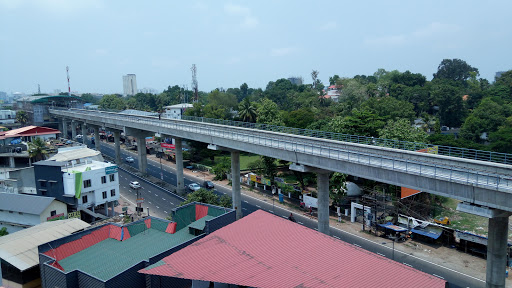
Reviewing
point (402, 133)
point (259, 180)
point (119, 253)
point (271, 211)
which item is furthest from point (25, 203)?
point (402, 133)

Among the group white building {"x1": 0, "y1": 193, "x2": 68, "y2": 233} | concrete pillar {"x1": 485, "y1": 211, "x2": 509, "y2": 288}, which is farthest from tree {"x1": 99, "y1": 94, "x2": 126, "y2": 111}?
concrete pillar {"x1": 485, "y1": 211, "x2": 509, "y2": 288}

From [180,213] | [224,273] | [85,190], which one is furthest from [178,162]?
[224,273]

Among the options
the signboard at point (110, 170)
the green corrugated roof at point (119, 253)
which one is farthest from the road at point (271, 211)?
the green corrugated roof at point (119, 253)

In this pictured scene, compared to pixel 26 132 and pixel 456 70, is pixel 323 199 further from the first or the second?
pixel 456 70

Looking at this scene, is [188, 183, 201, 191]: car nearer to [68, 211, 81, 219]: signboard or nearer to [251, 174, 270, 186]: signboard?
[251, 174, 270, 186]: signboard

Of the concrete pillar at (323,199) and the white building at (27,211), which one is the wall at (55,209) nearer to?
the white building at (27,211)

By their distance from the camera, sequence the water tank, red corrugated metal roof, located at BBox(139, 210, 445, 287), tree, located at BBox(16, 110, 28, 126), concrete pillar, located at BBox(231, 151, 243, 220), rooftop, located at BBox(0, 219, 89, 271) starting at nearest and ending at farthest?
1. red corrugated metal roof, located at BBox(139, 210, 445, 287)
2. rooftop, located at BBox(0, 219, 89, 271)
3. concrete pillar, located at BBox(231, 151, 243, 220)
4. the water tank
5. tree, located at BBox(16, 110, 28, 126)
